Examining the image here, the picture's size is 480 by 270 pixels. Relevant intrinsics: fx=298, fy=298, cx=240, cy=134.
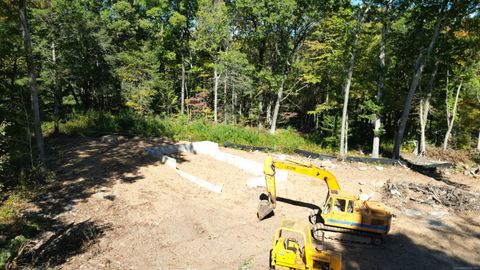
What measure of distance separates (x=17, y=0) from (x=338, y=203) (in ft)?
36.5

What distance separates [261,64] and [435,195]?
50.4ft

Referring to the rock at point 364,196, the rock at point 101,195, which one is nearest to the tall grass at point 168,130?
the rock at point 364,196

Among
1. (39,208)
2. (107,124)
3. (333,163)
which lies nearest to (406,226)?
(333,163)

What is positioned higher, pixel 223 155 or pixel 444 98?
pixel 444 98

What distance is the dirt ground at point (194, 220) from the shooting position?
691 centimetres

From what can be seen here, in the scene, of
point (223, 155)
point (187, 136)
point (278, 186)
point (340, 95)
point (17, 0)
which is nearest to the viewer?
point (17, 0)

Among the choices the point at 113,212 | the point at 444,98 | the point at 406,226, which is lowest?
the point at 406,226

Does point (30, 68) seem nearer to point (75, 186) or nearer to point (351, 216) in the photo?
point (75, 186)

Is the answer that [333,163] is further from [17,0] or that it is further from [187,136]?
[17,0]

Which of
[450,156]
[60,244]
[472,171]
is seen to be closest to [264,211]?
[60,244]

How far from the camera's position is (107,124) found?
18922 millimetres

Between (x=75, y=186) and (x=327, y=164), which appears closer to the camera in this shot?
(x=75, y=186)

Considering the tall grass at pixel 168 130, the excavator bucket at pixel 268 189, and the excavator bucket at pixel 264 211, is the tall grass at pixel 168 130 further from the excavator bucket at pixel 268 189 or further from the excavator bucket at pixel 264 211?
the excavator bucket at pixel 264 211

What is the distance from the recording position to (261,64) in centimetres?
2320
